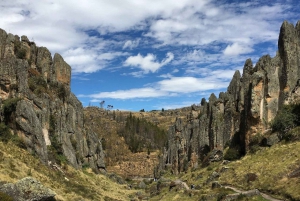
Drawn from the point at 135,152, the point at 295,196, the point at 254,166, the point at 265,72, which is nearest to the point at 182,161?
the point at 265,72

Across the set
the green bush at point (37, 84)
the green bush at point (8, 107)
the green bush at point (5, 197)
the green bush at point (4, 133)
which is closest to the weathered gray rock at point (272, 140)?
the green bush at point (4, 133)

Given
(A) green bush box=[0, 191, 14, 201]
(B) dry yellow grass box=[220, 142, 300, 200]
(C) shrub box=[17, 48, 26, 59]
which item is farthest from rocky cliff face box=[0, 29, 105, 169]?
(B) dry yellow grass box=[220, 142, 300, 200]

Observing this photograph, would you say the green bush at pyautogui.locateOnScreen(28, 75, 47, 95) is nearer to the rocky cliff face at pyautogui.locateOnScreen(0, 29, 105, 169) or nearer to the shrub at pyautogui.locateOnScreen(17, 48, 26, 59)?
the rocky cliff face at pyautogui.locateOnScreen(0, 29, 105, 169)

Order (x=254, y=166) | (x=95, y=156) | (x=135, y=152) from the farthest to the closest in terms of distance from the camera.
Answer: (x=135, y=152) → (x=95, y=156) → (x=254, y=166)

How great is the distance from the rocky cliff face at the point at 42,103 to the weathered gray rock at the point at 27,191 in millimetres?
17634

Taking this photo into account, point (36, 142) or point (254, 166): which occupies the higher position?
point (36, 142)

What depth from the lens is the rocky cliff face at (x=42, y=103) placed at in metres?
38.2

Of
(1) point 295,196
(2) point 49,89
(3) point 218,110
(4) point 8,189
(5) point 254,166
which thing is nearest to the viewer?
(4) point 8,189

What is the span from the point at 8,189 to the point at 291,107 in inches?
1390

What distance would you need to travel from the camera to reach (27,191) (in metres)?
19.4

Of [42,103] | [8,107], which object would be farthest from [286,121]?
[8,107]

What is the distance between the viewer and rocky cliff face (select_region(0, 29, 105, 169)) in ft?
125

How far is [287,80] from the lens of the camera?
43.9 m

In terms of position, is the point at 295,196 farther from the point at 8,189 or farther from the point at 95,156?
the point at 95,156
